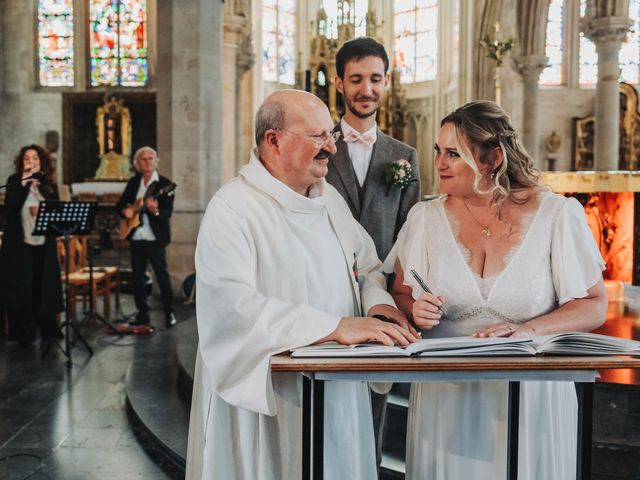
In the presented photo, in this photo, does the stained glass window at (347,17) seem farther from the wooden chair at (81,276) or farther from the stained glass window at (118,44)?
the wooden chair at (81,276)

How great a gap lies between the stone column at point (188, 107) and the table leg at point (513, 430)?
7.28 meters

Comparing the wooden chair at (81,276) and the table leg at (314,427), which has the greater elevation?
the table leg at (314,427)

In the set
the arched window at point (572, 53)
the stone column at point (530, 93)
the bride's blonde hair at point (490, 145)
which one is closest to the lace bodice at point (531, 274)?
the bride's blonde hair at point (490, 145)

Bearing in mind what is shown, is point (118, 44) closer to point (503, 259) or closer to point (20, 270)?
point (20, 270)

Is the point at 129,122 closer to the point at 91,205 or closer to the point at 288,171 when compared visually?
the point at 91,205

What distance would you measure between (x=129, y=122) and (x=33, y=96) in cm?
263

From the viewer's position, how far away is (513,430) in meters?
1.92

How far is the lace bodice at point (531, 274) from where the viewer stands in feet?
6.98

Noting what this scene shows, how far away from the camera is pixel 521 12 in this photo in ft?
44.3

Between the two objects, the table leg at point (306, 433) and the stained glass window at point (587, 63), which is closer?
the table leg at point (306, 433)

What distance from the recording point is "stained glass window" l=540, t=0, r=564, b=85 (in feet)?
66.0

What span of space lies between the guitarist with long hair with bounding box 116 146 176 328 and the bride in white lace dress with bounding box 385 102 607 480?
517 centimetres

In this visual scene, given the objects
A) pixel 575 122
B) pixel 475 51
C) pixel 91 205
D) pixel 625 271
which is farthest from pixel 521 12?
pixel 91 205

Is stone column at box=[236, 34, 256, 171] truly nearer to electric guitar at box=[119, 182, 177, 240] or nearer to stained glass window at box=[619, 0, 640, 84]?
electric guitar at box=[119, 182, 177, 240]
